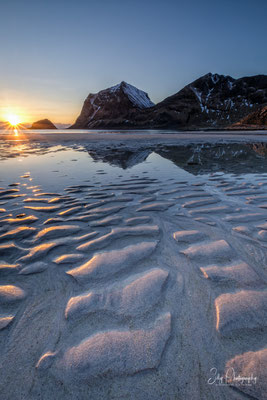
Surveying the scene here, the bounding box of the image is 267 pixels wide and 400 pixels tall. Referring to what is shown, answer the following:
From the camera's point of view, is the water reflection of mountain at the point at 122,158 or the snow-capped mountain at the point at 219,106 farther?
the snow-capped mountain at the point at 219,106

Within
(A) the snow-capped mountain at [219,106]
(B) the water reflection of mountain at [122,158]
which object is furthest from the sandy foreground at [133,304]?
(A) the snow-capped mountain at [219,106]

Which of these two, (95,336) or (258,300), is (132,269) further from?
(258,300)

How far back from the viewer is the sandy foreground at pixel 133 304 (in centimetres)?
119

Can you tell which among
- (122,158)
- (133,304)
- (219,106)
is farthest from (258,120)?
(219,106)

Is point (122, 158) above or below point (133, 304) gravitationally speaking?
above

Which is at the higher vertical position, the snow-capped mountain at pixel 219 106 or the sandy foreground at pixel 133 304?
the snow-capped mountain at pixel 219 106

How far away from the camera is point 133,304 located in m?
1.67

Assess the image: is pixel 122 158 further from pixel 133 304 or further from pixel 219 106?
pixel 219 106

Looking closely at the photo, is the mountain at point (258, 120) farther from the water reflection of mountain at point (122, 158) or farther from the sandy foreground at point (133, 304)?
the sandy foreground at point (133, 304)

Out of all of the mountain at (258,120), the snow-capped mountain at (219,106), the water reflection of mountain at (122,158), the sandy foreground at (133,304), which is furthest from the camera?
the snow-capped mountain at (219,106)

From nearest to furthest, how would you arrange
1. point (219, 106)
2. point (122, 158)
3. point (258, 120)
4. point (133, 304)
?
1. point (133, 304)
2. point (122, 158)
3. point (258, 120)
4. point (219, 106)

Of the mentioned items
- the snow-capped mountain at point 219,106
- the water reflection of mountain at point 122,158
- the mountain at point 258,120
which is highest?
the snow-capped mountain at point 219,106

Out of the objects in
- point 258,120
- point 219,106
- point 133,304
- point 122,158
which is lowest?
point 133,304

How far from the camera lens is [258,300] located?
1.70 metres
